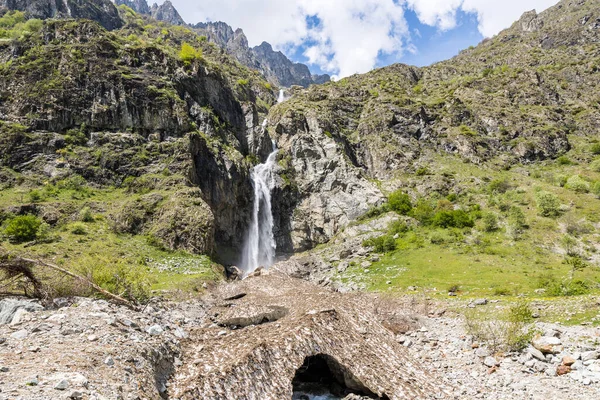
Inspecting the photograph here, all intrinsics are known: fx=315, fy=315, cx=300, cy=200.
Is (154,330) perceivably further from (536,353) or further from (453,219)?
(453,219)

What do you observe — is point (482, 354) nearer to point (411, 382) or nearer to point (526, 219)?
point (411, 382)

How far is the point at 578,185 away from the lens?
55.8 m

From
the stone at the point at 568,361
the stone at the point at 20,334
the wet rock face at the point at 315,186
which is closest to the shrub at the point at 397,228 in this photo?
the wet rock face at the point at 315,186

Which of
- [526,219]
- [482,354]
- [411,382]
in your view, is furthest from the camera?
[526,219]

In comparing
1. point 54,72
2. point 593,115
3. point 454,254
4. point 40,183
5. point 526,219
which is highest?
point 54,72

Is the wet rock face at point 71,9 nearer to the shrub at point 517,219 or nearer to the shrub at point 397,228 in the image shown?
the shrub at point 397,228

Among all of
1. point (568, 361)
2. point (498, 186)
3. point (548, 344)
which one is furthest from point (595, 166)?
point (568, 361)

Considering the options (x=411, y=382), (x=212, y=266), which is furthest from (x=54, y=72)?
(x=411, y=382)

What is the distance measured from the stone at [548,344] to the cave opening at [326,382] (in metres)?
6.89

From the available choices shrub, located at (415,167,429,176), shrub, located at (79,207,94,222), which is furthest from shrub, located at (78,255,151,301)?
shrub, located at (415,167,429,176)

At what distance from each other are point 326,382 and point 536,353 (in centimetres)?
773

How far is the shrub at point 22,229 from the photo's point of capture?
28.2 meters

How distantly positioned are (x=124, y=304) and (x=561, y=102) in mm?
116681

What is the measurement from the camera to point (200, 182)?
50719 millimetres
